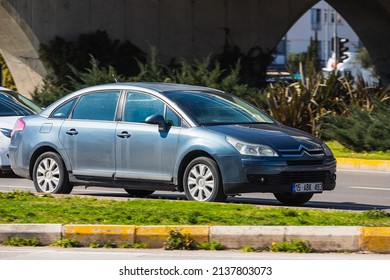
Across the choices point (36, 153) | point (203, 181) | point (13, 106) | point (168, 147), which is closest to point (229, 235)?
point (203, 181)

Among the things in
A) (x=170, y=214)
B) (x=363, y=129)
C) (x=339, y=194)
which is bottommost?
(x=339, y=194)

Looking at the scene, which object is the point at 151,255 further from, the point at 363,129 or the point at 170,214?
the point at 363,129

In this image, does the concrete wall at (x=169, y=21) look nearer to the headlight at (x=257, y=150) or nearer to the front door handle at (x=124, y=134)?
the front door handle at (x=124, y=134)

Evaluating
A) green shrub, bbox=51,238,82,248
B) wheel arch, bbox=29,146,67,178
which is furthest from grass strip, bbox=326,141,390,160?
green shrub, bbox=51,238,82,248

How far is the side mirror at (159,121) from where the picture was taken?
14761 mm

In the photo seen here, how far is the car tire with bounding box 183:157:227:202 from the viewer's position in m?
14.2

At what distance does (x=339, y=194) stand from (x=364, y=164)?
5.29 meters

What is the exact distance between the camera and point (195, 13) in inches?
1423

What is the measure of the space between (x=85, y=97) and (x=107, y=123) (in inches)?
28.5

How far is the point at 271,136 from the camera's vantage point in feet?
47.2

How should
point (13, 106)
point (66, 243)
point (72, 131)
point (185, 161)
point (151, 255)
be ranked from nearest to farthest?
point (151, 255), point (66, 243), point (185, 161), point (72, 131), point (13, 106)

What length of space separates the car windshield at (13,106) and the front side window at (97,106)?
4554 millimetres
